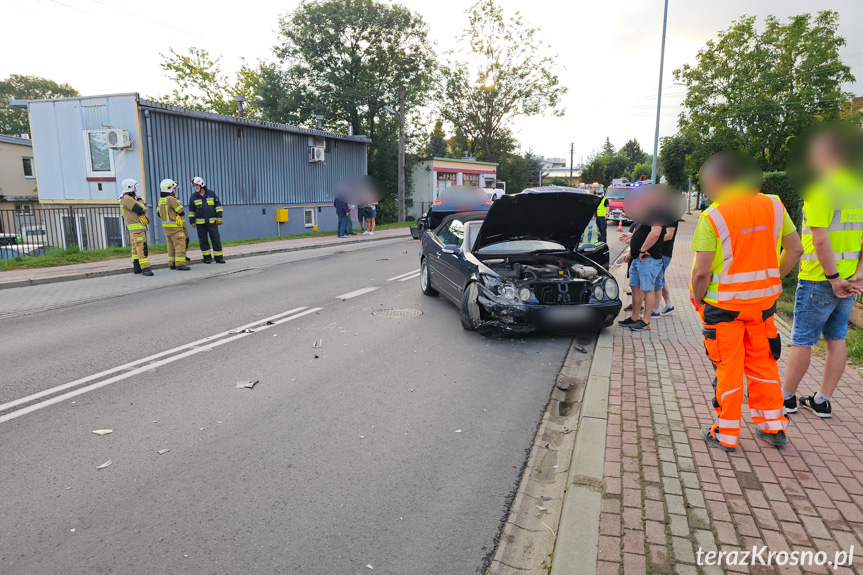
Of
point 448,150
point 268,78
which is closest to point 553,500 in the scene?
point 268,78

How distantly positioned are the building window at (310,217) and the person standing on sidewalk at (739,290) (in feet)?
78.8

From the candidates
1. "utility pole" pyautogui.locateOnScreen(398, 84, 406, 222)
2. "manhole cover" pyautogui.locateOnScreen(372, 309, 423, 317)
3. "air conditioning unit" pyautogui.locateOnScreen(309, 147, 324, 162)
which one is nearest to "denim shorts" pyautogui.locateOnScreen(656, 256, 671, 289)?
"manhole cover" pyautogui.locateOnScreen(372, 309, 423, 317)

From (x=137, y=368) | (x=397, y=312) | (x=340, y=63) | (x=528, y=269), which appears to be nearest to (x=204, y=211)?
(x=397, y=312)

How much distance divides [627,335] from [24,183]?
136ft

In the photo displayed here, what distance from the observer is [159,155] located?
18.6 metres

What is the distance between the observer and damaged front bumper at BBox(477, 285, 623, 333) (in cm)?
655

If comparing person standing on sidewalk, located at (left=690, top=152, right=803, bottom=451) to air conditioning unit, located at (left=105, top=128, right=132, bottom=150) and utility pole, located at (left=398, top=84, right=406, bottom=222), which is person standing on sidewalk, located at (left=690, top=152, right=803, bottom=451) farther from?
utility pole, located at (left=398, top=84, right=406, bottom=222)

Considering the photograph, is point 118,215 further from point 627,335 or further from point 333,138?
point 627,335

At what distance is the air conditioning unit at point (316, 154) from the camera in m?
26.0

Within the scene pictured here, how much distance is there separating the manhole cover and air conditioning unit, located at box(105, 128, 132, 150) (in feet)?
44.9

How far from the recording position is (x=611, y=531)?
287 centimetres

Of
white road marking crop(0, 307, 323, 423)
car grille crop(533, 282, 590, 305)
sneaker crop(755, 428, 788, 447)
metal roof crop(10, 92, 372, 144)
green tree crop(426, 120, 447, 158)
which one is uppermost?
green tree crop(426, 120, 447, 158)

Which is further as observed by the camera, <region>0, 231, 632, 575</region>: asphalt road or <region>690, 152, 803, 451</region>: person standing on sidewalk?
<region>690, 152, 803, 451</region>: person standing on sidewalk

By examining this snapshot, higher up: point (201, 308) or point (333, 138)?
point (333, 138)
